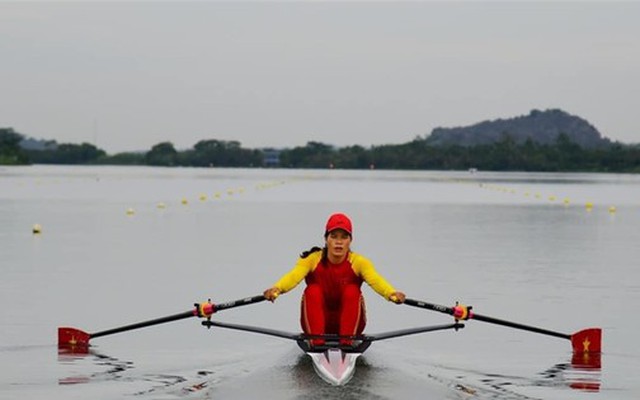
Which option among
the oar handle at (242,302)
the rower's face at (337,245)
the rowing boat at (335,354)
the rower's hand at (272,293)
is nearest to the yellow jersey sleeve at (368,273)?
the rower's face at (337,245)

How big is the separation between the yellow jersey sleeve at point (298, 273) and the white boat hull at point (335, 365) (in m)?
1.26

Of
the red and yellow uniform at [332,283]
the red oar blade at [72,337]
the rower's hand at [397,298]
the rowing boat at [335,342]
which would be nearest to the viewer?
the rowing boat at [335,342]

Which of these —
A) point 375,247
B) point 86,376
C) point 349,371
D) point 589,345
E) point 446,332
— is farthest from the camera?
point 375,247

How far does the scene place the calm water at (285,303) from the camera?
1391cm

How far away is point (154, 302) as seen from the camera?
21.0 meters

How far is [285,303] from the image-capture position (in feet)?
70.9

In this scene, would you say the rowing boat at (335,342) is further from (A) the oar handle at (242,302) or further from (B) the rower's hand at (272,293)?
(B) the rower's hand at (272,293)

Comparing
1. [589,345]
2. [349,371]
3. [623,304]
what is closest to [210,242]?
[623,304]

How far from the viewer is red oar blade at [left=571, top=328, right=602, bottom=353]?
54.4 ft

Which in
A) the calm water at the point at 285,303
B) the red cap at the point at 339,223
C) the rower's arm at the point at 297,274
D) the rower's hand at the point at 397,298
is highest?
the red cap at the point at 339,223

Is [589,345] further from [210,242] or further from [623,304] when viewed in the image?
[210,242]

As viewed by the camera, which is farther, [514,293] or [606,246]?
[606,246]

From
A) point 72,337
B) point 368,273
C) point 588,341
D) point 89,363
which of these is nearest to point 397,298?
point 368,273

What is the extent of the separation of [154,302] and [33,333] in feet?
12.3
